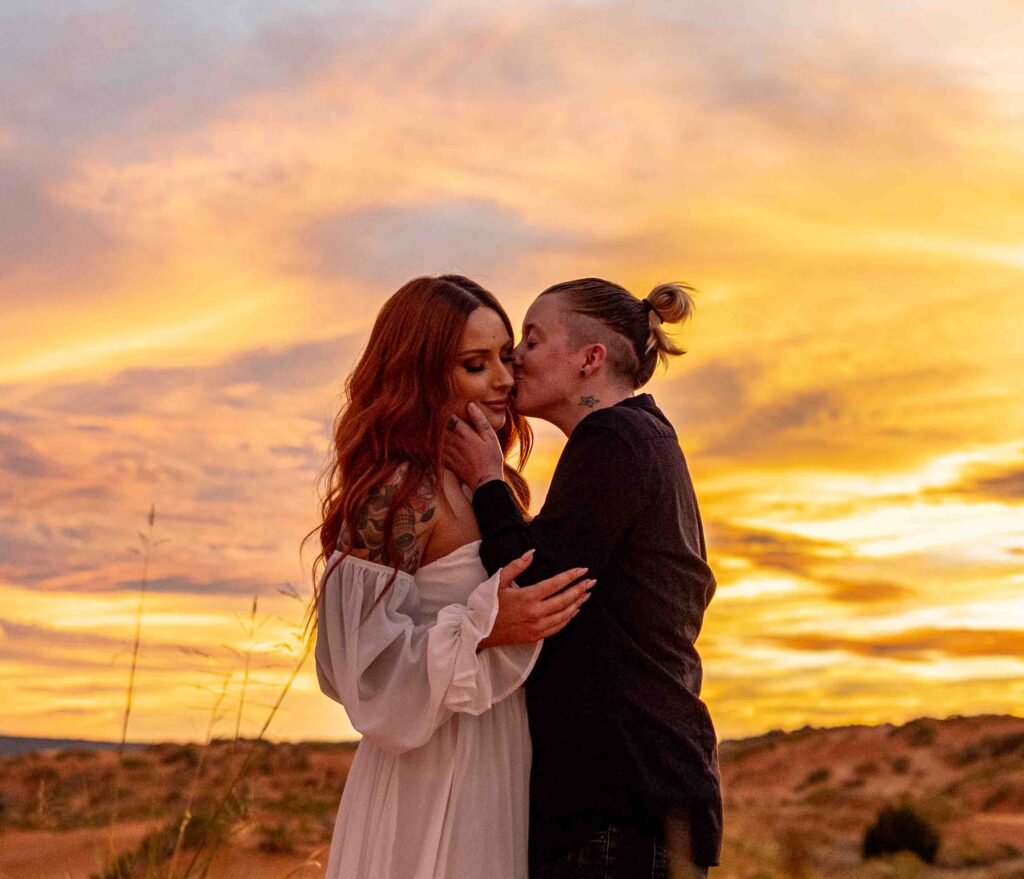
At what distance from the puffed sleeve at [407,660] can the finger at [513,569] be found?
2cm

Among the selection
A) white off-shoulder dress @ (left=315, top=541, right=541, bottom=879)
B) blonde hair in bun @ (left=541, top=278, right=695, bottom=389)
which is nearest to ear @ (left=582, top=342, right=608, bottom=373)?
blonde hair in bun @ (left=541, top=278, right=695, bottom=389)

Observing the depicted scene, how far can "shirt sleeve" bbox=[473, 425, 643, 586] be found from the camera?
3.80 metres

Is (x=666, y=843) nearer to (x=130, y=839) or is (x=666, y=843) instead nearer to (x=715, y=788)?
(x=715, y=788)

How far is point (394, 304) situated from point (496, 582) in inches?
41.7

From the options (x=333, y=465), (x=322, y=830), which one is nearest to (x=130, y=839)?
(x=322, y=830)

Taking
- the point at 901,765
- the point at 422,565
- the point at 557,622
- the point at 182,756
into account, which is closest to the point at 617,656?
the point at 557,622

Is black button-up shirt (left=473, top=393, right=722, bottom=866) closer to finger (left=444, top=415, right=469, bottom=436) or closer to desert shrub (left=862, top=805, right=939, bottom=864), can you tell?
finger (left=444, top=415, right=469, bottom=436)

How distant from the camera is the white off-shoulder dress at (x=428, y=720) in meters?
3.70

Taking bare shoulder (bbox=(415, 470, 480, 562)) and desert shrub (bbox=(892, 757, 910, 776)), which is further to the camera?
desert shrub (bbox=(892, 757, 910, 776))

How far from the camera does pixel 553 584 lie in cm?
368

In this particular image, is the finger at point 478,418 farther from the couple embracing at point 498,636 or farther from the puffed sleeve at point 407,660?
the puffed sleeve at point 407,660

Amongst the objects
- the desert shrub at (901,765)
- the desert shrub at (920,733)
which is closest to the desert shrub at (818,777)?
the desert shrub at (901,765)

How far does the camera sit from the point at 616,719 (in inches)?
146

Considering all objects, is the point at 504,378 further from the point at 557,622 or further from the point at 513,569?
the point at 557,622
